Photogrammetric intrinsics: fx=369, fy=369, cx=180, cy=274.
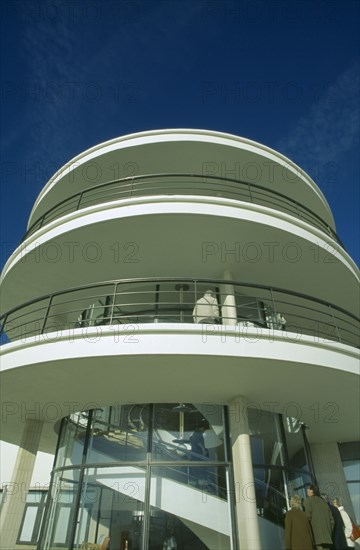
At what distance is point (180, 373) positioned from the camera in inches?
260

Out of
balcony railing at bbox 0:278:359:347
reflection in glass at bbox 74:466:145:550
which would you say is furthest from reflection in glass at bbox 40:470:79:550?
balcony railing at bbox 0:278:359:347

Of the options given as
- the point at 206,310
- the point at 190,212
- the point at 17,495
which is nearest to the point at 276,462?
the point at 206,310

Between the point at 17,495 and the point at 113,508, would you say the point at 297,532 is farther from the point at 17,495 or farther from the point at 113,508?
the point at 17,495

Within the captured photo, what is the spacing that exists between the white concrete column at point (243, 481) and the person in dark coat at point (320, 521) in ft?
3.08

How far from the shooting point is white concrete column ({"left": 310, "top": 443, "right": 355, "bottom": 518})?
31.4 feet

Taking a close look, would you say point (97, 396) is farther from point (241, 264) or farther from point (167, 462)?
point (241, 264)

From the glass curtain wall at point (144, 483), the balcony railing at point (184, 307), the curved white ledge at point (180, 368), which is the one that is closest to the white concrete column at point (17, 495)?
the glass curtain wall at point (144, 483)

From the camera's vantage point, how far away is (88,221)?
8.19m

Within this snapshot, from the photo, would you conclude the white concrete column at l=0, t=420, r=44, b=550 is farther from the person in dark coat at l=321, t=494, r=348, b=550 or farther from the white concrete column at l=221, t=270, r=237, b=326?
the person in dark coat at l=321, t=494, r=348, b=550

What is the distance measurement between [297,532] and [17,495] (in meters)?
5.43

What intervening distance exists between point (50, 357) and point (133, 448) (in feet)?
8.33

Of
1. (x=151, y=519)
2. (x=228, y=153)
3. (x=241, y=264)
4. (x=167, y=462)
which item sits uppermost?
(x=228, y=153)

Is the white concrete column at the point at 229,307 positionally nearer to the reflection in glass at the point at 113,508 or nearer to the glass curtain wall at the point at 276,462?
the glass curtain wall at the point at 276,462

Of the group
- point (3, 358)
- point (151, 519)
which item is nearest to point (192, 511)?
point (151, 519)
